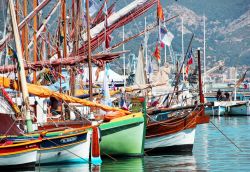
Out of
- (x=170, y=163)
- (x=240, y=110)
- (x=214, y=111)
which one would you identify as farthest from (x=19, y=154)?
(x=240, y=110)

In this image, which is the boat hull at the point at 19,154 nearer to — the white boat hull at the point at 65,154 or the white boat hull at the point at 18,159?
the white boat hull at the point at 18,159

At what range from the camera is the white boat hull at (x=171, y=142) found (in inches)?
2131

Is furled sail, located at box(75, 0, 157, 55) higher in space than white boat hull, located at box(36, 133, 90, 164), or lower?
higher

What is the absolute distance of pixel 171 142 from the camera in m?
54.5

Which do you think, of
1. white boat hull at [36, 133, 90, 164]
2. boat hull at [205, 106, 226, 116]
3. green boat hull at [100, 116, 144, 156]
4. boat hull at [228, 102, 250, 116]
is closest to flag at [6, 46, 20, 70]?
white boat hull at [36, 133, 90, 164]

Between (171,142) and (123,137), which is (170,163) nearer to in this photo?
(123,137)

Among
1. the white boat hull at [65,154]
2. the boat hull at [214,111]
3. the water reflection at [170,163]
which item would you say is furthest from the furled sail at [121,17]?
the boat hull at [214,111]

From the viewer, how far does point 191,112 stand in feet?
177

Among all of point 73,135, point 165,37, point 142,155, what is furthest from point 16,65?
point 165,37

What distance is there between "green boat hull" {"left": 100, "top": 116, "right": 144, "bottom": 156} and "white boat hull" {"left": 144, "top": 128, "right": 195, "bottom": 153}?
10.9ft

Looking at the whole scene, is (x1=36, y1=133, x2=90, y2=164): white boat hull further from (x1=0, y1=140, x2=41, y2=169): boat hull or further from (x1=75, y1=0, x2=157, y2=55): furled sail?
(x1=75, y1=0, x2=157, y2=55): furled sail

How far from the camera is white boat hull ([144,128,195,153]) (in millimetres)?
54125

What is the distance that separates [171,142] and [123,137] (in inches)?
222

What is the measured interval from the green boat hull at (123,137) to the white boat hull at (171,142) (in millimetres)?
3336
